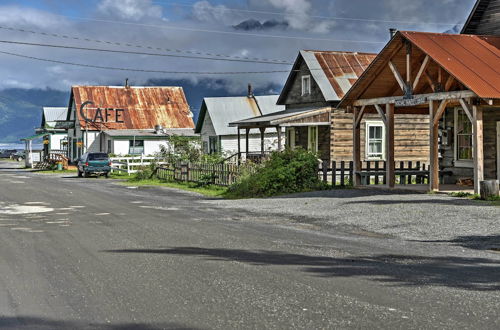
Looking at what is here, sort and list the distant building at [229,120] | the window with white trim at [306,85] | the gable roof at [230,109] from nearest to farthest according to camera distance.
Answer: the window with white trim at [306,85]
the distant building at [229,120]
the gable roof at [230,109]

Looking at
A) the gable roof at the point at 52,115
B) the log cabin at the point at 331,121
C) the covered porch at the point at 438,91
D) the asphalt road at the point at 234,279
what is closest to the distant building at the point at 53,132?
the gable roof at the point at 52,115

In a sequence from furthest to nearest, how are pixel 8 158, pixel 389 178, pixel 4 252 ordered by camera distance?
1. pixel 8 158
2. pixel 389 178
3. pixel 4 252

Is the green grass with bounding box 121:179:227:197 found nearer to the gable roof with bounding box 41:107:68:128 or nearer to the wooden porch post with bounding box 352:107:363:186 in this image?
the wooden porch post with bounding box 352:107:363:186

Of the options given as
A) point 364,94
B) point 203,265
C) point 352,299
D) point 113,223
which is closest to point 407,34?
point 364,94

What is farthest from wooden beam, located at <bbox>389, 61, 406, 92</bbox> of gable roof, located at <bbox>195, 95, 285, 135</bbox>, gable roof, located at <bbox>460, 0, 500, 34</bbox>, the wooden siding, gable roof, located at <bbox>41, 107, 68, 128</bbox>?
gable roof, located at <bbox>41, 107, 68, 128</bbox>

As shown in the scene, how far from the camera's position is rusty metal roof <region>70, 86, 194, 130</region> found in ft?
223

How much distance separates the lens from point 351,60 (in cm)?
4181

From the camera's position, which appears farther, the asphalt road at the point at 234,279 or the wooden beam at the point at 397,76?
the wooden beam at the point at 397,76

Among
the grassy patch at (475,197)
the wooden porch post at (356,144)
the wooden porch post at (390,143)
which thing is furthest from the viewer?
the wooden porch post at (356,144)

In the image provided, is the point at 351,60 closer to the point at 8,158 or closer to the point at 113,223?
the point at 113,223

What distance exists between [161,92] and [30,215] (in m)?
54.7

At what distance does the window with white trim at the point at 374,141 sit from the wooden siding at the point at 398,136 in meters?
0.23

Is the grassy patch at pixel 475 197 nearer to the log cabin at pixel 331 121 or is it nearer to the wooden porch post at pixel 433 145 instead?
the wooden porch post at pixel 433 145

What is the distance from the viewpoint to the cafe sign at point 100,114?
222 ft
